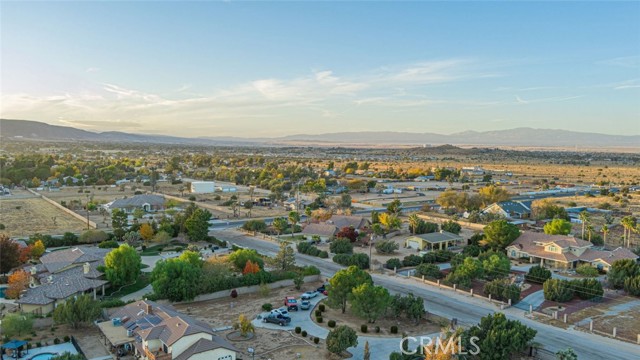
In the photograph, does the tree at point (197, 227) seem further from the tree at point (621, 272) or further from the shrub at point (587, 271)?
the tree at point (621, 272)

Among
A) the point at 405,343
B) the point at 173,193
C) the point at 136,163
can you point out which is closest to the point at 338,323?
the point at 405,343

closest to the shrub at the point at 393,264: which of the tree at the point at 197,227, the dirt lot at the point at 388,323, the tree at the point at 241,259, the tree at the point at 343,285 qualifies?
the tree at the point at 343,285

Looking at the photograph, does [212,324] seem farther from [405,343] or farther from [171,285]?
[405,343]

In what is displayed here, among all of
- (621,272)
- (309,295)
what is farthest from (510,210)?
(309,295)

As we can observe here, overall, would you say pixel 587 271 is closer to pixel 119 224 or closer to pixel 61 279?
pixel 61 279

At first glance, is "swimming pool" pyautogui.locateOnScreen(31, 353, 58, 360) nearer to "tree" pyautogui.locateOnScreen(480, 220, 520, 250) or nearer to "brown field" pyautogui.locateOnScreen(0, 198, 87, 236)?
"brown field" pyautogui.locateOnScreen(0, 198, 87, 236)
